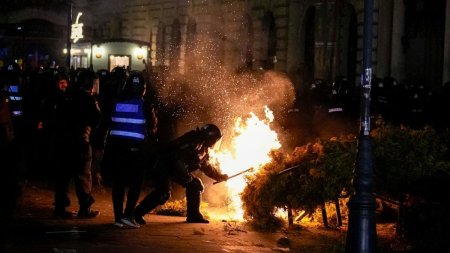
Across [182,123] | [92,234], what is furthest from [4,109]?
[182,123]

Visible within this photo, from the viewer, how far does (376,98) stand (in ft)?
47.6

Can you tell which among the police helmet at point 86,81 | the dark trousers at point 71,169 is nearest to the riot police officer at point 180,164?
the dark trousers at point 71,169

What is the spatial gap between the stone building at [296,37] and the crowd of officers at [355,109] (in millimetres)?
5763

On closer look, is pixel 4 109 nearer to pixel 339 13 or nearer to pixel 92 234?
pixel 92 234

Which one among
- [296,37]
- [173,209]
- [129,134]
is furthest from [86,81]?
[296,37]

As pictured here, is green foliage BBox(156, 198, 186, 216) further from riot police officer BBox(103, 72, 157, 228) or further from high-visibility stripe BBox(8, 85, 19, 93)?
high-visibility stripe BBox(8, 85, 19, 93)

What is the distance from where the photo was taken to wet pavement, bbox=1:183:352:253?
7.91 m

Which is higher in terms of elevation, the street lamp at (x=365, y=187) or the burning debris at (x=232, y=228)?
the street lamp at (x=365, y=187)

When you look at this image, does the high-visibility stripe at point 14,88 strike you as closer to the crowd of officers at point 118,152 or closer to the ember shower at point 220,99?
the crowd of officers at point 118,152

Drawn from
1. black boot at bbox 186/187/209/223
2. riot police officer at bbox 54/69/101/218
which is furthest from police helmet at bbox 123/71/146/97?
black boot at bbox 186/187/209/223

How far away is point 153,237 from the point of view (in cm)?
855

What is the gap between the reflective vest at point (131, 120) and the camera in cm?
905

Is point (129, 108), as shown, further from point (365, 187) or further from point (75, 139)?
point (365, 187)

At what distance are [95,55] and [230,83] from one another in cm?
1493
